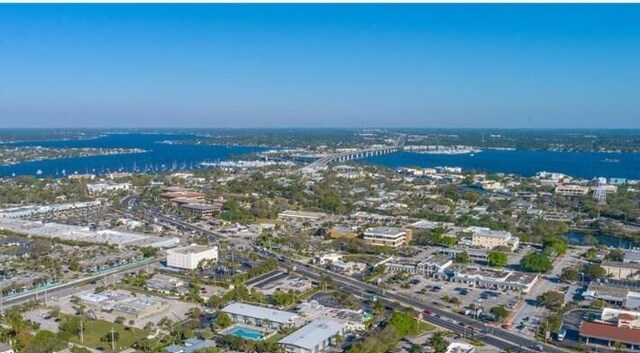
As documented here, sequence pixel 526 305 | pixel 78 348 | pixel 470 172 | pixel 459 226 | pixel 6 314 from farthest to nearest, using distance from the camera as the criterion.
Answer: pixel 470 172
pixel 459 226
pixel 526 305
pixel 6 314
pixel 78 348

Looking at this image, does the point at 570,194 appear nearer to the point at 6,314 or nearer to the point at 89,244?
the point at 89,244

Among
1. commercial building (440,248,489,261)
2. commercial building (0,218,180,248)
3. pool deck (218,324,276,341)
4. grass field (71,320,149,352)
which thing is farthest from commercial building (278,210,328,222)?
grass field (71,320,149,352)

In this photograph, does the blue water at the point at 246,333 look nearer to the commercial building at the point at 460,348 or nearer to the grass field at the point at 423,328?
the grass field at the point at 423,328

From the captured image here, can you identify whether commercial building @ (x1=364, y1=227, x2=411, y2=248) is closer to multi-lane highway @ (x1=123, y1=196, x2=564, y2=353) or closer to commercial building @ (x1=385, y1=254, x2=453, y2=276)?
commercial building @ (x1=385, y1=254, x2=453, y2=276)

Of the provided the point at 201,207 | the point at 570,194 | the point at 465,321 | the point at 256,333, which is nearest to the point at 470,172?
the point at 570,194

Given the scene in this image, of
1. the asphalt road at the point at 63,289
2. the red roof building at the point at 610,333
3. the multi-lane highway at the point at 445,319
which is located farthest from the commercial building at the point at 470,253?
the asphalt road at the point at 63,289

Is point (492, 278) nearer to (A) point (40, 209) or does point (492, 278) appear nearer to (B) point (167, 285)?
(B) point (167, 285)


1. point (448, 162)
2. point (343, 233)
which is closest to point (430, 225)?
point (343, 233)
